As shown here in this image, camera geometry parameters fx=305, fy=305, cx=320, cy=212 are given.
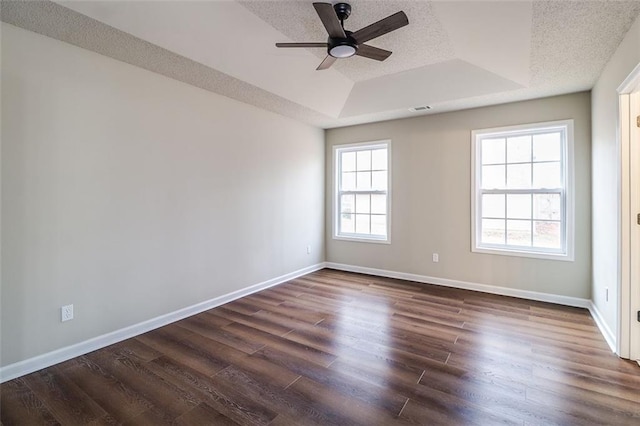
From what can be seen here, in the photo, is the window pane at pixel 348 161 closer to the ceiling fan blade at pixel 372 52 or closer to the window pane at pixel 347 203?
the window pane at pixel 347 203

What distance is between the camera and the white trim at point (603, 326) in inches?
100

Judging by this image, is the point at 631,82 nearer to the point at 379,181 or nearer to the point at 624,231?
the point at 624,231

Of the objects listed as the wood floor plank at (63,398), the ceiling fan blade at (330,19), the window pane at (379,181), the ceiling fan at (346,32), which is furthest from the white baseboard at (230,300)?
the ceiling fan blade at (330,19)

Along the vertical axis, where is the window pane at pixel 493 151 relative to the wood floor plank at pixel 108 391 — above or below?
above

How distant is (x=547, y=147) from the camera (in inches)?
148

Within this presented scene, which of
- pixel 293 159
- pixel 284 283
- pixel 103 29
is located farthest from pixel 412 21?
pixel 284 283

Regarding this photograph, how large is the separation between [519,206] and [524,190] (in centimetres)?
21

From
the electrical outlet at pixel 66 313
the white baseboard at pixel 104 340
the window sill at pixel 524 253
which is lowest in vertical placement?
the white baseboard at pixel 104 340

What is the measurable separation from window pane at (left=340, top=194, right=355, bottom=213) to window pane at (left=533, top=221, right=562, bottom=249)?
8.62 feet

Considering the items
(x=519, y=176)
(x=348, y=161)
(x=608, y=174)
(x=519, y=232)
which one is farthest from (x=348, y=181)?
(x=608, y=174)

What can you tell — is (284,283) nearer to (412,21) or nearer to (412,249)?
(412,249)

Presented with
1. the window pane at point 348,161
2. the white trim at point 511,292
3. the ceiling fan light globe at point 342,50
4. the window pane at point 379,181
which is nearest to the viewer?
the ceiling fan light globe at point 342,50

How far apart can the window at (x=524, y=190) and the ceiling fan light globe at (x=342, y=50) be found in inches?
100

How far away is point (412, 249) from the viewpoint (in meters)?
4.63
